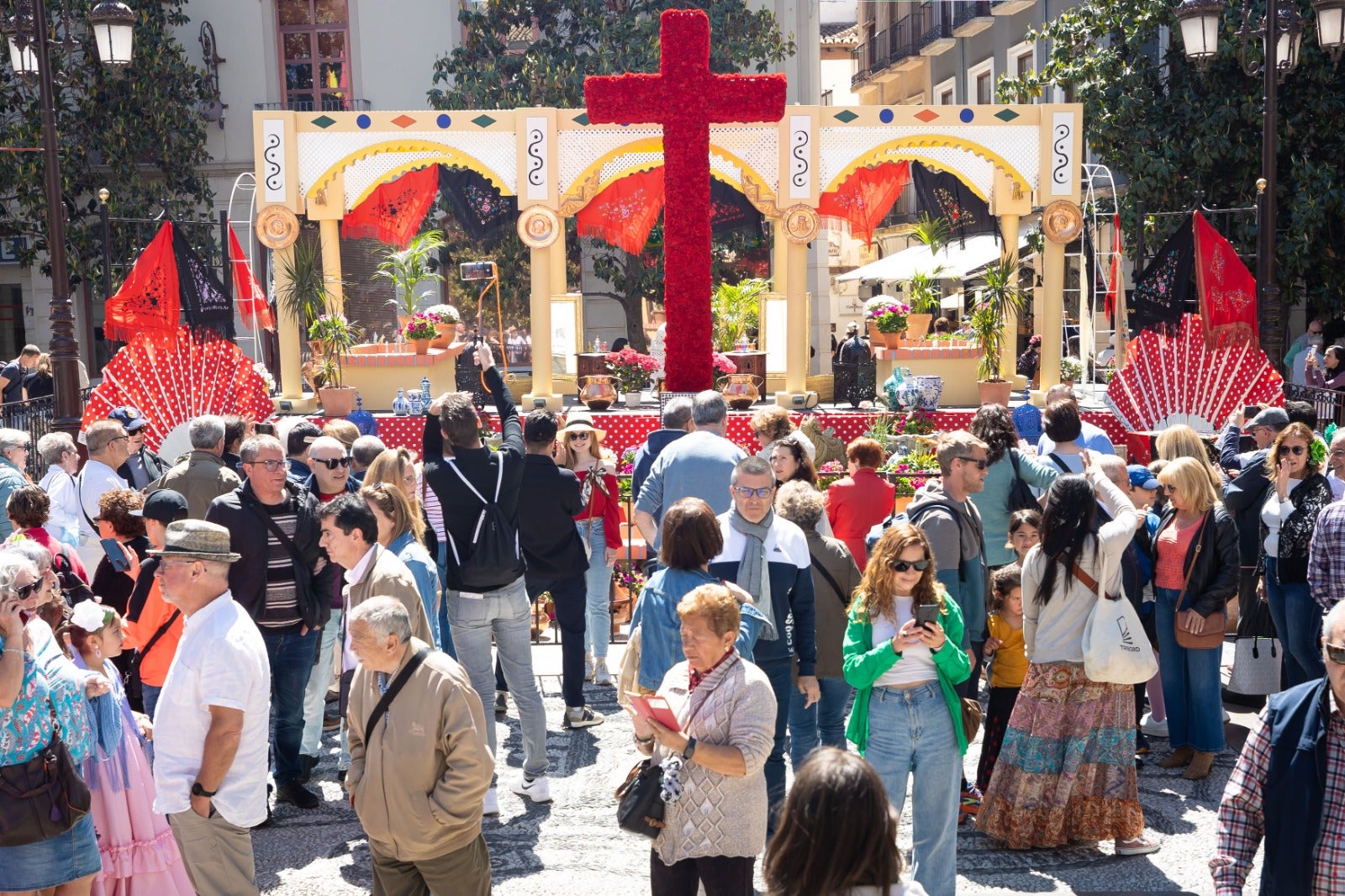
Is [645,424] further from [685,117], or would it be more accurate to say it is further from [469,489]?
[469,489]

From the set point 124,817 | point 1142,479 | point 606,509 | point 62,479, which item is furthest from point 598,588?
point 124,817

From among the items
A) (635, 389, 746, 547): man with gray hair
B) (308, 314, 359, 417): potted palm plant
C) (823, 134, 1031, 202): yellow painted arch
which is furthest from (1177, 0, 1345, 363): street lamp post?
(308, 314, 359, 417): potted palm plant

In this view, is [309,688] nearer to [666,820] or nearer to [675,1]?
[666,820]

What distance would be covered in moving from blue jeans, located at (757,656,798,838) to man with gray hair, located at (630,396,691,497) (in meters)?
2.39

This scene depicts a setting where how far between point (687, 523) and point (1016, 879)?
1916 mm

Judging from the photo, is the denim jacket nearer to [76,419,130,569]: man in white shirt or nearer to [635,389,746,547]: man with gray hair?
[635,389,746,547]: man with gray hair

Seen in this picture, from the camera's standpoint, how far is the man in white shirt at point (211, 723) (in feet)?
13.1

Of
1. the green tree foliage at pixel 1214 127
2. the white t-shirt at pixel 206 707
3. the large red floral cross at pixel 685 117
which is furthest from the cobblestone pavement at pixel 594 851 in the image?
the green tree foliage at pixel 1214 127

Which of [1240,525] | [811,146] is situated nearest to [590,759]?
[1240,525]

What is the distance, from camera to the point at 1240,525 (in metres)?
6.89

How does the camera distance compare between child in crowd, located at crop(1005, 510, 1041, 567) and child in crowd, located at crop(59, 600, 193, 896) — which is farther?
child in crowd, located at crop(1005, 510, 1041, 567)

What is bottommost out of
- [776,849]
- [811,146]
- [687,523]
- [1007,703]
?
[1007,703]

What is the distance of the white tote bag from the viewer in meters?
4.93

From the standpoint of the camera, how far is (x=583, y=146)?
15.5 m
